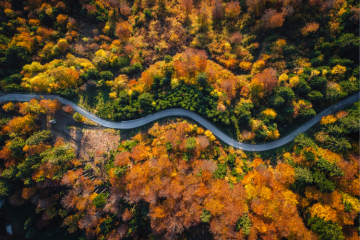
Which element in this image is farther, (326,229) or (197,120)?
(197,120)

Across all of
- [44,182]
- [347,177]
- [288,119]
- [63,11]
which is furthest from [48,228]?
[347,177]

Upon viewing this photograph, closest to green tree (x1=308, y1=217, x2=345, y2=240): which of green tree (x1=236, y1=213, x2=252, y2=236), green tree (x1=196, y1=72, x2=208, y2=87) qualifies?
green tree (x1=236, y1=213, x2=252, y2=236)

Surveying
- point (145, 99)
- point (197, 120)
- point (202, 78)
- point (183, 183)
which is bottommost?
point (183, 183)

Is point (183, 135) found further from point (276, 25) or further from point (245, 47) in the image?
point (276, 25)

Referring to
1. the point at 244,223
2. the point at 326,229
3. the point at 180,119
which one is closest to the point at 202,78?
the point at 180,119

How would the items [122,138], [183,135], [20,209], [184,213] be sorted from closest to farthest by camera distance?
[184,213], [183,135], [122,138], [20,209]

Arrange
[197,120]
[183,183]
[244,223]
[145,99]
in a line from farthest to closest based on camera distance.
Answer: [197,120] < [145,99] < [183,183] < [244,223]

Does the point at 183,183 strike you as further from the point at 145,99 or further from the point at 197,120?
the point at 145,99
